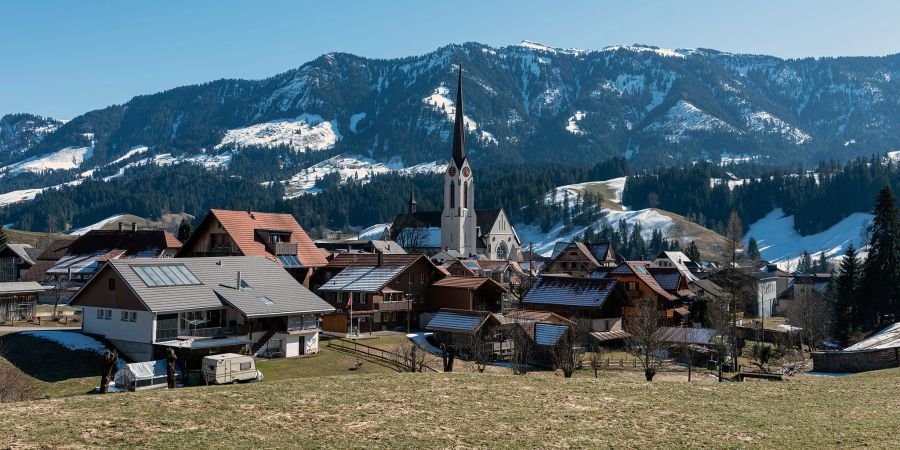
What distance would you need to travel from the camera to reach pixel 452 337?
55375 millimetres

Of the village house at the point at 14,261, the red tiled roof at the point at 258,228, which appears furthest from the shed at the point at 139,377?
the village house at the point at 14,261

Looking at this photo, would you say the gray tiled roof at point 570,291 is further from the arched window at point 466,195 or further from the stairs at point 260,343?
the arched window at point 466,195

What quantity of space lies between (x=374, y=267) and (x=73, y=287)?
3327 centimetres

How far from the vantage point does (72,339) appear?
4203 centimetres

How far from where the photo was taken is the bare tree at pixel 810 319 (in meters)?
65.7

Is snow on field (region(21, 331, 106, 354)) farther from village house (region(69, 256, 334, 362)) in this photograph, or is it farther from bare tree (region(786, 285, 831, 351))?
bare tree (region(786, 285, 831, 351))

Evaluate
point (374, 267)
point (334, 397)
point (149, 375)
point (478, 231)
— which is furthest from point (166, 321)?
point (478, 231)

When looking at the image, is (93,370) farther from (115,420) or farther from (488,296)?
(488,296)

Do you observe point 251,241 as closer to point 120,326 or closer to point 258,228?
point 258,228

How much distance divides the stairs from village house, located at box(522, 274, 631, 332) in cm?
2718

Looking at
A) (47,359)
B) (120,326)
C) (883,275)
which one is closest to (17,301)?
(120,326)

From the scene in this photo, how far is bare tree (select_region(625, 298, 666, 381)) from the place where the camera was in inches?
1681

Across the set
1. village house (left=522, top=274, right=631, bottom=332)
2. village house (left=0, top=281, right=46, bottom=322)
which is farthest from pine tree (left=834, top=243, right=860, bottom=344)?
village house (left=0, top=281, right=46, bottom=322)

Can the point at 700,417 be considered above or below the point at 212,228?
below
